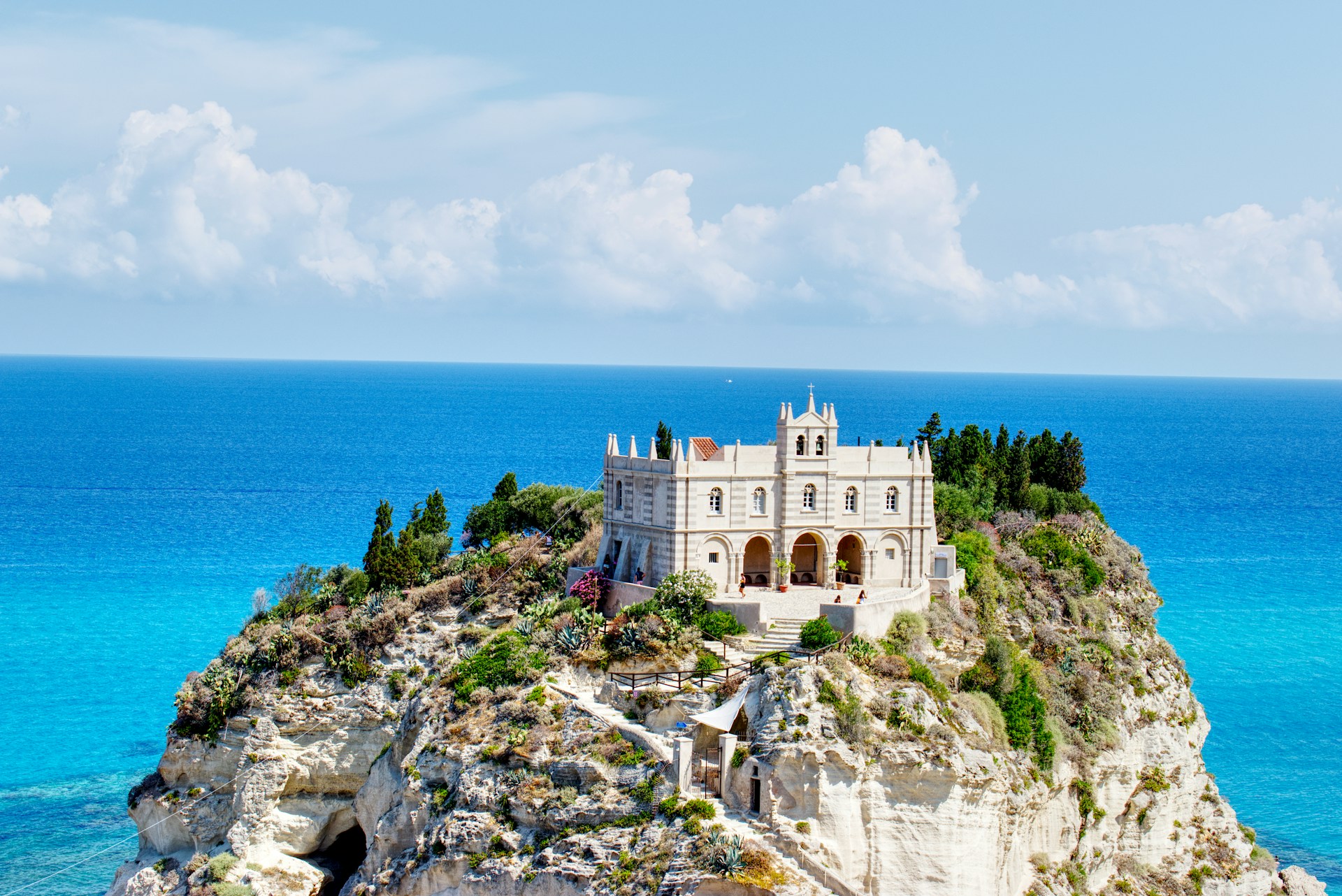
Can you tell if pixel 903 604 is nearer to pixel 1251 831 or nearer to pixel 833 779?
pixel 833 779

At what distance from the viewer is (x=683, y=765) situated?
4384 cm

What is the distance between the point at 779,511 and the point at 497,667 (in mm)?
13591

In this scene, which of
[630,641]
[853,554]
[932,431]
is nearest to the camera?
[630,641]

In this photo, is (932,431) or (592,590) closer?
(592,590)

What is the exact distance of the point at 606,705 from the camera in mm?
48969

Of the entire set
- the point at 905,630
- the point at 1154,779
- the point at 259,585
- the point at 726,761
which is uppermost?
the point at 905,630

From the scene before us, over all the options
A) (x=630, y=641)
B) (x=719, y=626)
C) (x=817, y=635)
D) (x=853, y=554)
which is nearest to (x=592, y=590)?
(x=630, y=641)

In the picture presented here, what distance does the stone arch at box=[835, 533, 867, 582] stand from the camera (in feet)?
193

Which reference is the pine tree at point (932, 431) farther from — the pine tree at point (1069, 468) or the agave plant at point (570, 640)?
the agave plant at point (570, 640)

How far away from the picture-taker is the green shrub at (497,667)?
167 feet

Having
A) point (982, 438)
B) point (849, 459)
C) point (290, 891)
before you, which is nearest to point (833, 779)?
point (849, 459)

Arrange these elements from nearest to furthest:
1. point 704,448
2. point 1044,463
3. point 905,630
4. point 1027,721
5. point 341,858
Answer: point 1027,721 < point 905,630 < point 341,858 < point 704,448 < point 1044,463

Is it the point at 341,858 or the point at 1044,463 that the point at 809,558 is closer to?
the point at 341,858

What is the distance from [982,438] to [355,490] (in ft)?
289
